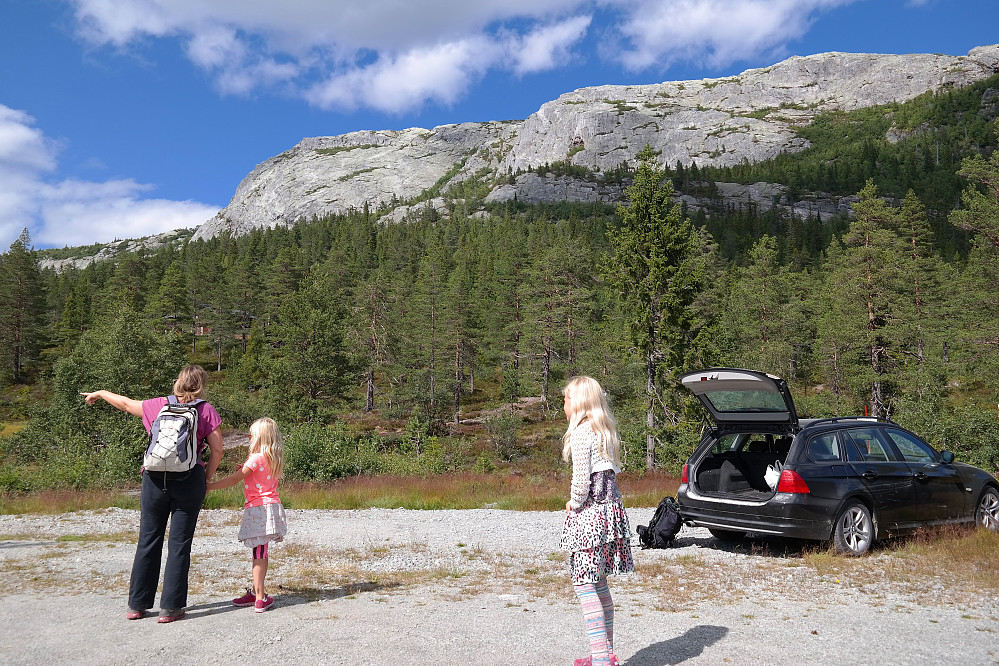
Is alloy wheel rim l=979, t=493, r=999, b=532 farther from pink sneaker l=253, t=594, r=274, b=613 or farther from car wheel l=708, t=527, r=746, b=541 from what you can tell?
pink sneaker l=253, t=594, r=274, b=613

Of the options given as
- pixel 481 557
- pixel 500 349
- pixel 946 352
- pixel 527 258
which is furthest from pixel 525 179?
pixel 481 557

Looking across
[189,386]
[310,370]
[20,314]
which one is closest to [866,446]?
[189,386]

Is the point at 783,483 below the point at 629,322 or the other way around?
below

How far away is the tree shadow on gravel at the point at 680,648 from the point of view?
410 centimetres

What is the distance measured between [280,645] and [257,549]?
1112 millimetres

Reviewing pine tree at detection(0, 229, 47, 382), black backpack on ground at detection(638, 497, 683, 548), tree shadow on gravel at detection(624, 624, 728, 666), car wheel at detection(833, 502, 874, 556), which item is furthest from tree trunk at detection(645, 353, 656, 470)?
pine tree at detection(0, 229, 47, 382)

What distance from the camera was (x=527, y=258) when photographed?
222ft

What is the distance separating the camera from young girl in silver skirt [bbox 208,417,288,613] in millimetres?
5168

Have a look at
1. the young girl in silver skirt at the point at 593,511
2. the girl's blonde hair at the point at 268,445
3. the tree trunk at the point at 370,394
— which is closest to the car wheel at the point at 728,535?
the young girl in silver skirt at the point at 593,511

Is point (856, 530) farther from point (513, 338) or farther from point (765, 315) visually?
point (513, 338)

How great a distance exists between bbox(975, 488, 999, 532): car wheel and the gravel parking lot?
2.54 metres

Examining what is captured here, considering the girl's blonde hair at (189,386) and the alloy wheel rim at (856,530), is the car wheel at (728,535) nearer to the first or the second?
the alloy wheel rim at (856,530)

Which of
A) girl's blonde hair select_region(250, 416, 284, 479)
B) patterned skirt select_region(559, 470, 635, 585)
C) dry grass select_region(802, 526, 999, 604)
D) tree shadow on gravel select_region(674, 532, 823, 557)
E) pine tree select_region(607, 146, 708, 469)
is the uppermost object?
pine tree select_region(607, 146, 708, 469)

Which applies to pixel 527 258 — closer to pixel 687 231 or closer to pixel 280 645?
pixel 687 231
